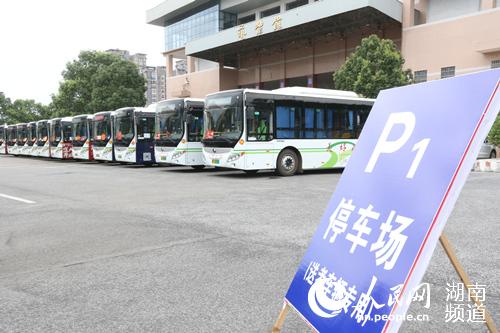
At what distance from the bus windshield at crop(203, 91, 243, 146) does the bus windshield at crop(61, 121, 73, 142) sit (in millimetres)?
14522

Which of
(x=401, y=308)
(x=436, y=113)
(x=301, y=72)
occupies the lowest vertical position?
(x=401, y=308)

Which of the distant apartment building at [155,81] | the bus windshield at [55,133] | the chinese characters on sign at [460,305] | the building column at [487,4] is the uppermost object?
the distant apartment building at [155,81]

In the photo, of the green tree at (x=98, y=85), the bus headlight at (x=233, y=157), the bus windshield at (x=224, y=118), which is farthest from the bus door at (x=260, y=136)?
the green tree at (x=98, y=85)

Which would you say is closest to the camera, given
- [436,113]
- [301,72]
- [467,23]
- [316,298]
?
[436,113]

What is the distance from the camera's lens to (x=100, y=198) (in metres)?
9.41

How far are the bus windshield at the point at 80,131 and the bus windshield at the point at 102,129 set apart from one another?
168cm

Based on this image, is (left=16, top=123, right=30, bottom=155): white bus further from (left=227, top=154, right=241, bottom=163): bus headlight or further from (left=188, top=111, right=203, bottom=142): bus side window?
(left=227, top=154, right=241, bottom=163): bus headlight

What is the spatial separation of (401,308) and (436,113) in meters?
0.95

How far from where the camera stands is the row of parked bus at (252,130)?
13.9m

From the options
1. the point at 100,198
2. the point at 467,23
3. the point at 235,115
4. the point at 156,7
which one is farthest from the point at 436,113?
the point at 156,7

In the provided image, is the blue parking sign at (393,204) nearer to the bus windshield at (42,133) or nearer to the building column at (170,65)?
the bus windshield at (42,133)

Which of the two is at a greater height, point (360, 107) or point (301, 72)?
point (301, 72)

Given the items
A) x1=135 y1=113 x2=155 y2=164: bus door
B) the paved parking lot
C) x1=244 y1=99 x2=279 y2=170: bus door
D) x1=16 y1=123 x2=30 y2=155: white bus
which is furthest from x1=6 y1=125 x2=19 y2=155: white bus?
the paved parking lot

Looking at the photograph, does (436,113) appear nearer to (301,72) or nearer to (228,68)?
(301,72)
